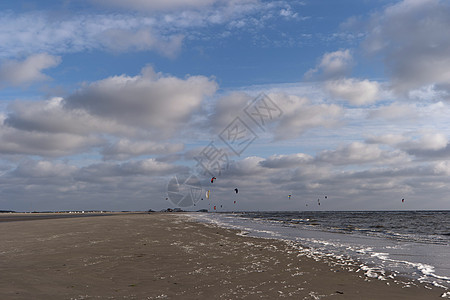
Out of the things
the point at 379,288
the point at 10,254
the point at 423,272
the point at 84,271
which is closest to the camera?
the point at 379,288

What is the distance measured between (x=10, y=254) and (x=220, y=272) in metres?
10.4

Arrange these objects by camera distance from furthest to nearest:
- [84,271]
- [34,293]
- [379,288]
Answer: [84,271], [379,288], [34,293]

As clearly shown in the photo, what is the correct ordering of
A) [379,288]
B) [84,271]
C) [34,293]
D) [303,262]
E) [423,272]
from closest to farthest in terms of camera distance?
[34,293] → [379,288] → [84,271] → [423,272] → [303,262]

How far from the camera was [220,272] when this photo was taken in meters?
11.8

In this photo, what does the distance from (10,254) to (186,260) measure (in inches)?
326

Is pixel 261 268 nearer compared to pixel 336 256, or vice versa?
pixel 261 268

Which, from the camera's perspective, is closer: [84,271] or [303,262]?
[84,271]

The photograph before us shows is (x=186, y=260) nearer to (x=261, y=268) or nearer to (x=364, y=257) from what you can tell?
(x=261, y=268)

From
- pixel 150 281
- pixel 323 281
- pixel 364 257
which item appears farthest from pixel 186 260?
pixel 364 257

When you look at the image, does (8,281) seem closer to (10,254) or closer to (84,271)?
(84,271)

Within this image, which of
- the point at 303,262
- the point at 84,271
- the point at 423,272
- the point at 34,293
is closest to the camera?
the point at 34,293

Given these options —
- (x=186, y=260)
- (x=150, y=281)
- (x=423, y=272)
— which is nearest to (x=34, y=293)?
(x=150, y=281)

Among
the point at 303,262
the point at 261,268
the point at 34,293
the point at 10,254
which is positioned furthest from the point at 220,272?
the point at 10,254

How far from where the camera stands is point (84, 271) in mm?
11727
